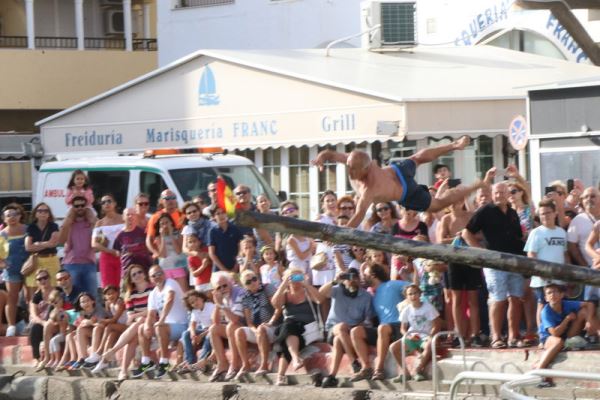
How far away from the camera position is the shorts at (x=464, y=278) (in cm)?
1531

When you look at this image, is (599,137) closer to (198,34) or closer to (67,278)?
(67,278)

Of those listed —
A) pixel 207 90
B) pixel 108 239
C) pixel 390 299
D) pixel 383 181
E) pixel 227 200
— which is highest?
pixel 207 90

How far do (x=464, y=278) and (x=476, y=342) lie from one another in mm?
630

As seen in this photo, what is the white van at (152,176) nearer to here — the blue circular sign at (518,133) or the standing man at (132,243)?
the standing man at (132,243)

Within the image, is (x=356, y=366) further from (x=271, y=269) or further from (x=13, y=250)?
(x=13, y=250)

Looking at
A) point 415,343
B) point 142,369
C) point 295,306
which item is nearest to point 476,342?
point 415,343

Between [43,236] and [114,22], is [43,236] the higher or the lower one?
the lower one

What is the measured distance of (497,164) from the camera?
22359 millimetres

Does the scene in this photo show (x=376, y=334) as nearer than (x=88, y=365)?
Yes

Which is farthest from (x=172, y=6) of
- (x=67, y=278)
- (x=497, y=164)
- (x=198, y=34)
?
(x=67, y=278)

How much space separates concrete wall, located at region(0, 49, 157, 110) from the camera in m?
38.9

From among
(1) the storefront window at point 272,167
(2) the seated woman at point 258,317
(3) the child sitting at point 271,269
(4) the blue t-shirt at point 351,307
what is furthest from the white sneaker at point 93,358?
(1) the storefront window at point 272,167

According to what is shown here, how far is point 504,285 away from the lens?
588 inches

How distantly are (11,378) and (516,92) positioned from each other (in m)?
7.76
